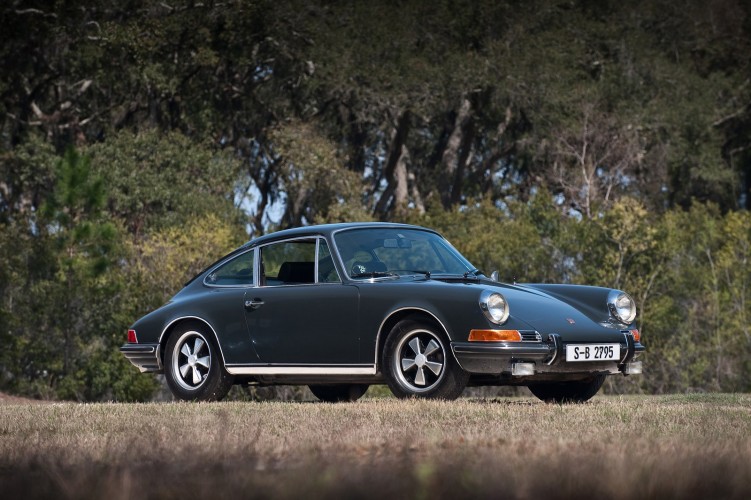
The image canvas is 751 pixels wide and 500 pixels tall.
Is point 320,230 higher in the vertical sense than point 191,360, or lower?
higher

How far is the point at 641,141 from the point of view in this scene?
42.5 meters

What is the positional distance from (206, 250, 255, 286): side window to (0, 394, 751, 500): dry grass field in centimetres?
225

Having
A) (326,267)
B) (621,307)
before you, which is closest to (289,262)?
(326,267)

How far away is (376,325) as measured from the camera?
9.77 meters

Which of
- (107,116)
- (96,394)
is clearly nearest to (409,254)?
(96,394)

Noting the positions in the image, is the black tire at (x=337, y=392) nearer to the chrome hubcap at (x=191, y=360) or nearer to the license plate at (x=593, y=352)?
the chrome hubcap at (x=191, y=360)

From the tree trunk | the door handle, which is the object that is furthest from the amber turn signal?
the tree trunk

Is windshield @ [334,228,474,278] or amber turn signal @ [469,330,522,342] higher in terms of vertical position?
windshield @ [334,228,474,278]

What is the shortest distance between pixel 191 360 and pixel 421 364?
2.55m

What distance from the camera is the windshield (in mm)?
10367

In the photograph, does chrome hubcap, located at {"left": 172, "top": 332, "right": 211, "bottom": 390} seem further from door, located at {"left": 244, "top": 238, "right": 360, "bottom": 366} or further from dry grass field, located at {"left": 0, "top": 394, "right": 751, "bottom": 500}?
dry grass field, located at {"left": 0, "top": 394, "right": 751, "bottom": 500}

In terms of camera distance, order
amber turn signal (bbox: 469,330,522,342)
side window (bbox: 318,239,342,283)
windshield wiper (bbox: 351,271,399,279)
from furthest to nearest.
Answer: side window (bbox: 318,239,342,283) < windshield wiper (bbox: 351,271,399,279) < amber turn signal (bbox: 469,330,522,342)

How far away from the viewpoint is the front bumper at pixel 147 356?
443 inches

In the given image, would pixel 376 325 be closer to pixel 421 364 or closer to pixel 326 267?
pixel 421 364
